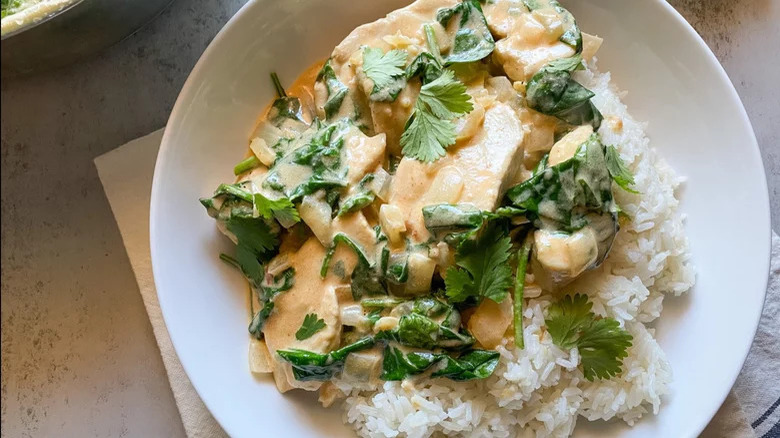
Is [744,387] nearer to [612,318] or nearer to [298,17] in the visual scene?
[612,318]

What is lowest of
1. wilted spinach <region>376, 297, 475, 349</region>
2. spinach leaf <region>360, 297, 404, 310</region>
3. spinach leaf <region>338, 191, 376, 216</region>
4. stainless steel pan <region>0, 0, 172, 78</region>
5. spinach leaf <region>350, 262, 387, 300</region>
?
wilted spinach <region>376, 297, 475, 349</region>

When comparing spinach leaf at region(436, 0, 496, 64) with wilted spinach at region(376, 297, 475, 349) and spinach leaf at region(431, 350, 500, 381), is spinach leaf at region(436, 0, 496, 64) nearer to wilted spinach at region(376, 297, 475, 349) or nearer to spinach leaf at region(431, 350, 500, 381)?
wilted spinach at region(376, 297, 475, 349)

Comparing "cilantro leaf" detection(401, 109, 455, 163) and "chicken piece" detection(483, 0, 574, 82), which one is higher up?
"chicken piece" detection(483, 0, 574, 82)

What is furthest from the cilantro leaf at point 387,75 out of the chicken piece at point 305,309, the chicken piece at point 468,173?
the chicken piece at point 305,309

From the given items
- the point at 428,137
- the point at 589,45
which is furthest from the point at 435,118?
the point at 589,45

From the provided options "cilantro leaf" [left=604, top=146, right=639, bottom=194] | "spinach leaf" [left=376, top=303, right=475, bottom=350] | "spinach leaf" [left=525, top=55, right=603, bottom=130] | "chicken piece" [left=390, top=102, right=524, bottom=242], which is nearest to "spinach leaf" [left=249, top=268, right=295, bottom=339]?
"spinach leaf" [left=376, top=303, right=475, bottom=350]

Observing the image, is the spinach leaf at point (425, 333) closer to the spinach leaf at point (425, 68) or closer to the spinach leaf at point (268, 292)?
the spinach leaf at point (268, 292)

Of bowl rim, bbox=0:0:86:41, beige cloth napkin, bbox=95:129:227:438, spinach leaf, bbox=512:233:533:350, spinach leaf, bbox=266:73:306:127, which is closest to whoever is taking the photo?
bowl rim, bbox=0:0:86:41
